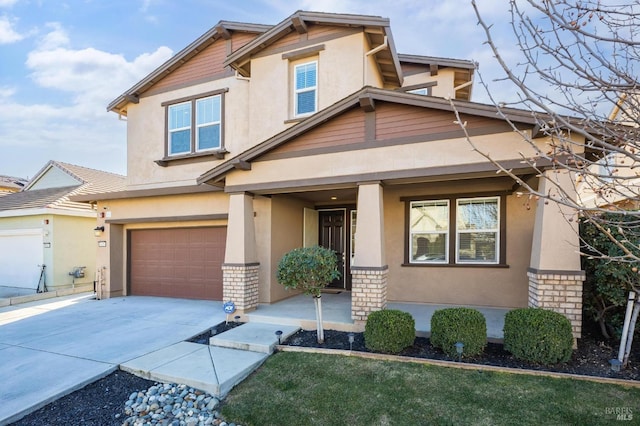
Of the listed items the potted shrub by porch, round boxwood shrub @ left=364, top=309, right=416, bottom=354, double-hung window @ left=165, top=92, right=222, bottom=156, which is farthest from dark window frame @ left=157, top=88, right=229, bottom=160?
round boxwood shrub @ left=364, top=309, right=416, bottom=354

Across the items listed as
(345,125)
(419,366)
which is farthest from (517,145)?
(419,366)

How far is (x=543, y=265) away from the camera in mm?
5289

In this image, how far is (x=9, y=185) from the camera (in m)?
23.2

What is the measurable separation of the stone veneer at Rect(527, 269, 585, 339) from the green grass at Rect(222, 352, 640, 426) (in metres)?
1.20

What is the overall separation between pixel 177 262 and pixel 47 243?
6388mm

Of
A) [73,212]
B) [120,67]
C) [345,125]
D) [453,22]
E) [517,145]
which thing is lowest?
[73,212]

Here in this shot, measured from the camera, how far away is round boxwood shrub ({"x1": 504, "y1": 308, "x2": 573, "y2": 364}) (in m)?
4.63

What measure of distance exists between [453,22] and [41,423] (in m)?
7.10

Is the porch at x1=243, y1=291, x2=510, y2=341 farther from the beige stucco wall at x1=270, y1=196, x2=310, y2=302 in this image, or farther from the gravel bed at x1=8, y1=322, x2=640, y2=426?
the gravel bed at x1=8, y1=322, x2=640, y2=426

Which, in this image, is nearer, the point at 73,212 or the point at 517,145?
the point at 517,145

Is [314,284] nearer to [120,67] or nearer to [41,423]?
[41,423]

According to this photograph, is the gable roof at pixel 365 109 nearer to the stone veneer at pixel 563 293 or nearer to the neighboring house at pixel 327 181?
the neighboring house at pixel 327 181

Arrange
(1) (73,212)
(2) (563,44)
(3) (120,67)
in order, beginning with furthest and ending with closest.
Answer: (3) (120,67) → (1) (73,212) → (2) (563,44)

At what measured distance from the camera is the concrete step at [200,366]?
4508 millimetres
